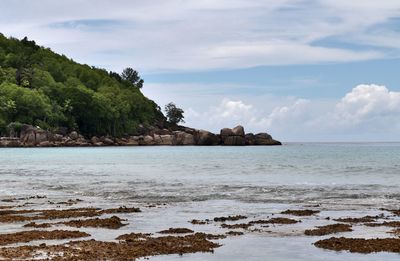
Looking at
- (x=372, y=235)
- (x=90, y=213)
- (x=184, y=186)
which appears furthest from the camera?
(x=184, y=186)

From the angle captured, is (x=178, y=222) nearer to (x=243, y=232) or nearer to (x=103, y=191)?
(x=243, y=232)

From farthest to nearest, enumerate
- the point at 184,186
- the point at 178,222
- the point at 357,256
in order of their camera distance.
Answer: the point at 184,186 → the point at 178,222 → the point at 357,256

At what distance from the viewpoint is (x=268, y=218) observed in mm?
31969

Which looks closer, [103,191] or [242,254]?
[242,254]

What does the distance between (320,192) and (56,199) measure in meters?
22.4

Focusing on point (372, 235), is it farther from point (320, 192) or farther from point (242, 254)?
point (320, 192)

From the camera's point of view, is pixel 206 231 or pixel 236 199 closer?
pixel 206 231

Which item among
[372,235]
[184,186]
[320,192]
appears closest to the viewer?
[372,235]

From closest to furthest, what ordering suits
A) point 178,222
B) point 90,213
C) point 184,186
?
1. point 178,222
2. point 90,213
3. point 184,186

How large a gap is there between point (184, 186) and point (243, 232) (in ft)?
104

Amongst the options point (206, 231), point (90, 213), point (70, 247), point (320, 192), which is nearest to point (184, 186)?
point (320, 192)

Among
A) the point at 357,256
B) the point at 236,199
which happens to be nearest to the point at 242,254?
the point at 357,256

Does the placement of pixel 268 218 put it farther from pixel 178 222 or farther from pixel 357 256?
pixel 357 256

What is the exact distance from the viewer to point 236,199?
145 ft
